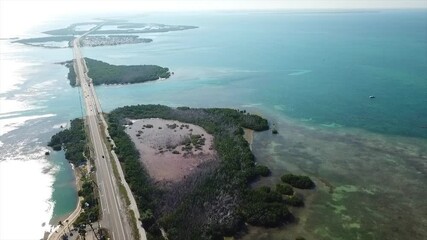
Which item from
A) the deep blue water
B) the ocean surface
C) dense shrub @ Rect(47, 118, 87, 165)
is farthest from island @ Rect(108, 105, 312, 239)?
the deep blue water

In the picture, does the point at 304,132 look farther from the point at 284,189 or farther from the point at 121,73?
the point at 121,73

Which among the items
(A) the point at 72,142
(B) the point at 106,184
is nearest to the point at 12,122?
(A) the point at 72,142

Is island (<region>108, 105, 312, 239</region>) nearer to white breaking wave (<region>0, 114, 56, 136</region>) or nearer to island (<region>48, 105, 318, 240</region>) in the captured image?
island (<region>48, 105, 318, 240</region>)

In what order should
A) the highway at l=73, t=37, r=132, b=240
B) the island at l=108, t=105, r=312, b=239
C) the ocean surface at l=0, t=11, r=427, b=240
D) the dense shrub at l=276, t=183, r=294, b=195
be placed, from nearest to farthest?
the highway at l=73, t=37, r=132, b=240 < the island at l=108, t=105, r=312, b=239 < the ocean surface at l=0, t=11, r=427, b=240 < the dense shrub at l=276, t=183, r=294, b=195

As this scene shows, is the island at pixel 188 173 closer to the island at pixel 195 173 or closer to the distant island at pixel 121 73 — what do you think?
the island at pixel 195 173

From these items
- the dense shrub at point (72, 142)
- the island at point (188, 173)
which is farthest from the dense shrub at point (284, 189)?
the dense shrub at point (72, 142)

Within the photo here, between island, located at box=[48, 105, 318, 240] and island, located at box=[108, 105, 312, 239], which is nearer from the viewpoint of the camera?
island, located at box=[108, 105, 312, 239]

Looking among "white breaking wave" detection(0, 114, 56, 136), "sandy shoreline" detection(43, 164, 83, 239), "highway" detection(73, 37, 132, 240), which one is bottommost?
"white breaking wave" detection(0, 114, 56, 136)
